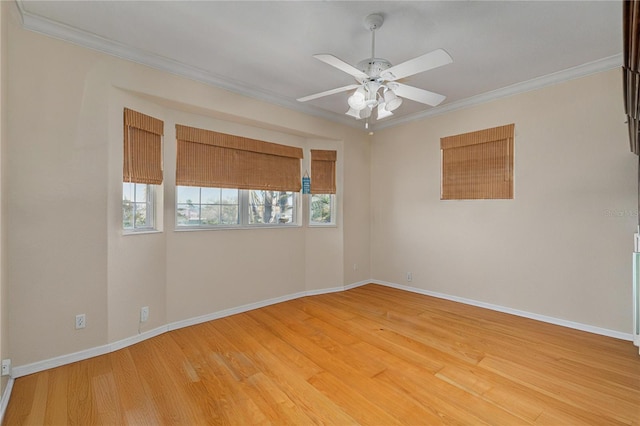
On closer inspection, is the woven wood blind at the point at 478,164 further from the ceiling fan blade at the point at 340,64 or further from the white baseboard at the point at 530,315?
the ceiling fan blade at the point at 340,64

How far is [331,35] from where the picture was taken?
2434 millimetres

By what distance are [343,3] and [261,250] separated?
2845mm

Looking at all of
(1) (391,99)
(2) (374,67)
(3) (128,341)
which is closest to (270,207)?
(3) (128,341)

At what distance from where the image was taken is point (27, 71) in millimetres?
2191

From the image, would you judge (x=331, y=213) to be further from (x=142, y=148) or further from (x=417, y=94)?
(x=142, y=148)

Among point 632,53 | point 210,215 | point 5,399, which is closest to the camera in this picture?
point 632,53

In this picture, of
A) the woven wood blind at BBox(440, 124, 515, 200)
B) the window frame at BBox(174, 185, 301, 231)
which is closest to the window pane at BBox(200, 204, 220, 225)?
the window frame at BBox(174, 185, 301, 231)

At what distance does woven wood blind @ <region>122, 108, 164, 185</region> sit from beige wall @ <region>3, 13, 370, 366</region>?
0.23 feet

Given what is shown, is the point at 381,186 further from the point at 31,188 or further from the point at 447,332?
the point at 31,188

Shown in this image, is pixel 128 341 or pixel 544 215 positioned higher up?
pixel 544 215

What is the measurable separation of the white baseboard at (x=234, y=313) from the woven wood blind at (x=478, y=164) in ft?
4.64

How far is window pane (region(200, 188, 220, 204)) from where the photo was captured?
3441 mm

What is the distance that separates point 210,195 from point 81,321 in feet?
5.57

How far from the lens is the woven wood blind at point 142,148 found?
2674mm
